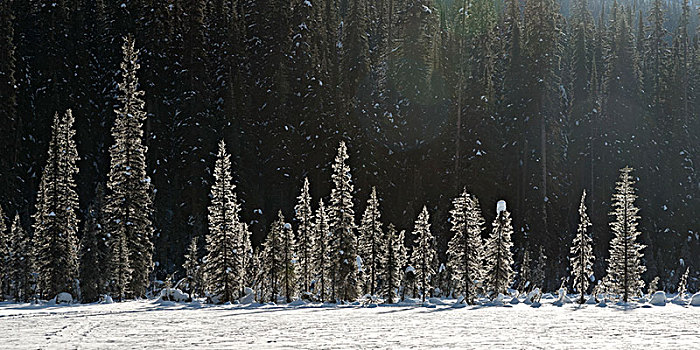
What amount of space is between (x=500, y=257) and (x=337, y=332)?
1682 inches

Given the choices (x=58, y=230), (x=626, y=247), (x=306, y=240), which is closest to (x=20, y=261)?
(x=58, y=230)

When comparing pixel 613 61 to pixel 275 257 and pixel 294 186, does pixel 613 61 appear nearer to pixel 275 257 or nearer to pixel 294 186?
pixel 294 186

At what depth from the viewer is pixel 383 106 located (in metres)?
134

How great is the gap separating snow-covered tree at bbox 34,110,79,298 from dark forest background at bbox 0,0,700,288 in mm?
70853

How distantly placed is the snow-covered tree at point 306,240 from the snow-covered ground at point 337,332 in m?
29.9

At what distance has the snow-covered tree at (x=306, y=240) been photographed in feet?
172

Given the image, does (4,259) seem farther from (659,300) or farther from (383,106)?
(383,106)

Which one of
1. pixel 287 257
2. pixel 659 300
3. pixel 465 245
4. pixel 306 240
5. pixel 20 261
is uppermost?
pixel 306 240

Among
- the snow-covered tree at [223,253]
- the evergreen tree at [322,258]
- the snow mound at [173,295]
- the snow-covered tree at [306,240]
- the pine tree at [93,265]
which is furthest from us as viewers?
the snow-covered tree at [306,240]

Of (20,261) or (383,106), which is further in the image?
(383,106)

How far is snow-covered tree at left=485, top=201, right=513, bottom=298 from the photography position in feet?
182

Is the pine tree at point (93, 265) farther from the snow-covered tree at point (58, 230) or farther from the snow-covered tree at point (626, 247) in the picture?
the snow-covered tree at point (626, 247)

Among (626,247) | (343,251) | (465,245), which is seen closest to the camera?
(465,245)

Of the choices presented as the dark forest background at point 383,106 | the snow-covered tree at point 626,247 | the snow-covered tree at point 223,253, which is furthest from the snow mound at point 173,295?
the dark forest background at point 383,106
